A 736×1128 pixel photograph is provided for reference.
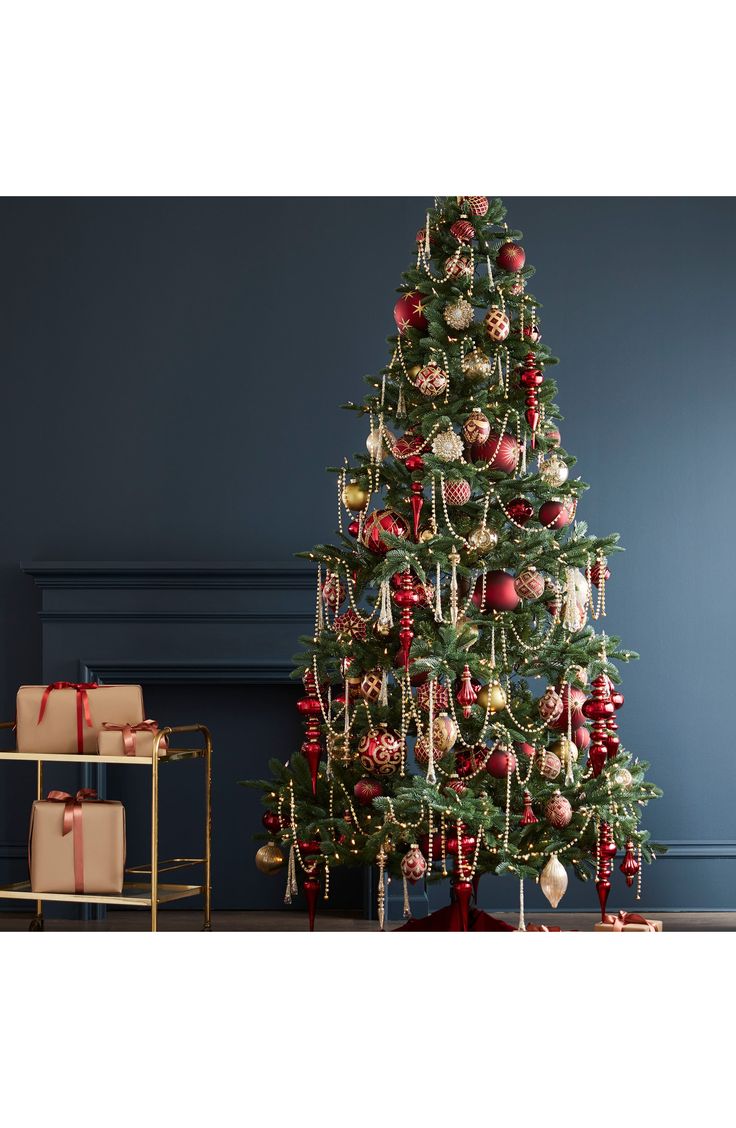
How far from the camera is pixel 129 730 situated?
315 centimetres

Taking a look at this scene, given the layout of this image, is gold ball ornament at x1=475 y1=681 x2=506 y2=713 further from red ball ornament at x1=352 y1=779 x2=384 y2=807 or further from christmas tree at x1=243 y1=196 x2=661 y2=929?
red ball ornament at x1=352 y1=779 x2=384 y2=807

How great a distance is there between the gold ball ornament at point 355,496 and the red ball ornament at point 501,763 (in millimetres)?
782

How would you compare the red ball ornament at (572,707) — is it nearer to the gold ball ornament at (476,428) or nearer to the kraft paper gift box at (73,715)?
the gold ball ornament at (476,428)

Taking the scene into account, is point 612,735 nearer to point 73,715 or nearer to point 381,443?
point 381,443

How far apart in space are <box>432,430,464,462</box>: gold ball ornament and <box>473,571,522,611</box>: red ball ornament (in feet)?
1.10

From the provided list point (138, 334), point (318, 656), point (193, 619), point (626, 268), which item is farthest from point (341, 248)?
point (318, 656)

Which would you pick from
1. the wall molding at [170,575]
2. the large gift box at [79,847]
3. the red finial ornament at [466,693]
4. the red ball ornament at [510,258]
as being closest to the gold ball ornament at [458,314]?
the red ball ornament at [510,258]

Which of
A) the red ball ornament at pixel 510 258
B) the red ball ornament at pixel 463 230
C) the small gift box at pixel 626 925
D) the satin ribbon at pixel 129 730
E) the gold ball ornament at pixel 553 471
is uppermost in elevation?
the red ball ornament at pixel 463 230

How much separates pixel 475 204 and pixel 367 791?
1.66m

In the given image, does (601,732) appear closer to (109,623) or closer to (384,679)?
(384,679)

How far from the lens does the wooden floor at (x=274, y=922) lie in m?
3.59

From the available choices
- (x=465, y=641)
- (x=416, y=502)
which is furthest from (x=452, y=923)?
(x=416, y=502)

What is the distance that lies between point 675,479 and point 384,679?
1.71 metres

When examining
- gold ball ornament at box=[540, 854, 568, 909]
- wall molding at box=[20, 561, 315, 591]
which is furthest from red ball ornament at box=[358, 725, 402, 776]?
wall molding at box=[20, 561, 315, 591]
